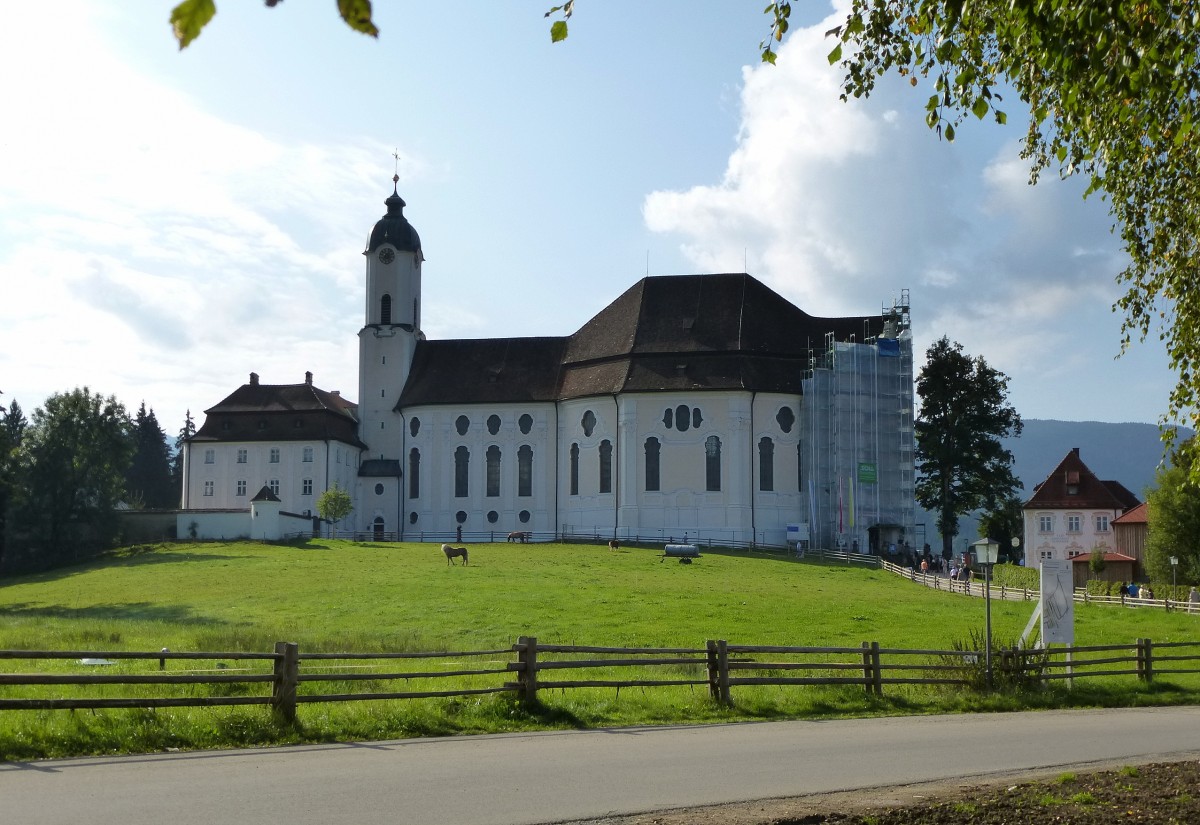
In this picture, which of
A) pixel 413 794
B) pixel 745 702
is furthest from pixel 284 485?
pixel 413 794

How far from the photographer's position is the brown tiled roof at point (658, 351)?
243 feet

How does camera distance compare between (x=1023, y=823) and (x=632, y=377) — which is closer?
(x=1023, y=823)

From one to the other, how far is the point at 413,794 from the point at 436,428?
231 ft

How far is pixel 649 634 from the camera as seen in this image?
1292 inches

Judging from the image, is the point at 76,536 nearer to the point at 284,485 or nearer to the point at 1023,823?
the point at 284,485

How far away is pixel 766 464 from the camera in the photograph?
238ft

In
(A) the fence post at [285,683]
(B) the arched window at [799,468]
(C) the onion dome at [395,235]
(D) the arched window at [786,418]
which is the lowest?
(A) the fence post at [285,683]

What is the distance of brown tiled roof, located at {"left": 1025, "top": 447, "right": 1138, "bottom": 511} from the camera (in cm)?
8219

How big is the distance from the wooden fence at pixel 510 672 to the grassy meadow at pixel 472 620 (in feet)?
0.88

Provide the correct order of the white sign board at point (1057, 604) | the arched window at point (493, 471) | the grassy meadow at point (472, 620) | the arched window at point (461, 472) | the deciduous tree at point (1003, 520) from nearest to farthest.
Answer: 1. the grassy meadow at point (472, 620)
2. the white sign board at point (1057, 604)
3. the deciduous tree at point (1003, 520)
4. the arched window at point (493, 471)
5. the arched window at point (461, 472)

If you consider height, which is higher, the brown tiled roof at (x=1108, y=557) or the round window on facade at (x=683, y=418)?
the round window on facade at (x=683, y=418)

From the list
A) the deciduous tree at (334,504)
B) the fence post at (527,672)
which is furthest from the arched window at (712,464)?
the fence post at (527,672)

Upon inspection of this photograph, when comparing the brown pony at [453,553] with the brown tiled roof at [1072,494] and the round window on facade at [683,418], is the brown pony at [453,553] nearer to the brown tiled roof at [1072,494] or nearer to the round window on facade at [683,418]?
the round window on facade at [683,418]

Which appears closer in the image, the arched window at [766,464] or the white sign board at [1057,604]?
the white sign board at [1057,604]
